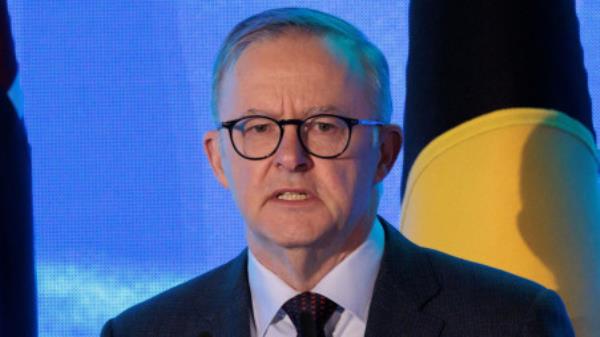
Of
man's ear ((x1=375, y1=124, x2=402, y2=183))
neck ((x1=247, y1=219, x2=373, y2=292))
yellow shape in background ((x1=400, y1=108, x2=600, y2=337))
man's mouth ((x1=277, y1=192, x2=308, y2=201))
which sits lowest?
yellow shape in background ((x1=400, y1=108, x2=600, y2=337))

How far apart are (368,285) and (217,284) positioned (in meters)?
0.32

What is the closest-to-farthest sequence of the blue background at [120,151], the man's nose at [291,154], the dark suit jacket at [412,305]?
the man's nose at [291,154]
the dark suit jacket at [412,305]
the blue background at [120,151]

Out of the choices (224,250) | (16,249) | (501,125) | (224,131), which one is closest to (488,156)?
(501,125)

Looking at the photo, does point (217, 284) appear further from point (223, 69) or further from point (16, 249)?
point (16, 249)

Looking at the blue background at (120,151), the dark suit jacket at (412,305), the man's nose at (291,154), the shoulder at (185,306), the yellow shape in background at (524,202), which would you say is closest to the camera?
the man's nose at (291,154)

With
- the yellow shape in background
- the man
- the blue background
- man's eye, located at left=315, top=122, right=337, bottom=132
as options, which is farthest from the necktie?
the blue background

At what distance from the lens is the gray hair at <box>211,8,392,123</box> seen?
1.75m

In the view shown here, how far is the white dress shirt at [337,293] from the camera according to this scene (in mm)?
1745

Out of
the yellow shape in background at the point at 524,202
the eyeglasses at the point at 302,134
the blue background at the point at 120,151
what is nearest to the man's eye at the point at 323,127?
the eyeglasses at the point at 302,134

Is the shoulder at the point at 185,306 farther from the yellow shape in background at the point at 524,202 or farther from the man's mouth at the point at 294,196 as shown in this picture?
the yellow shape in background at the point at 524,202

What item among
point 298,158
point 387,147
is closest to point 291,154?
A: point 298,158

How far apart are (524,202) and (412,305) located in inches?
38.1

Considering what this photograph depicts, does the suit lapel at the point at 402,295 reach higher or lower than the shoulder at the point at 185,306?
higher

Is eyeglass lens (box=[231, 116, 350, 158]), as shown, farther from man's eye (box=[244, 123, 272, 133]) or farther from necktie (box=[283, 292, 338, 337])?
necktie (box=[283, 292, 338, 337])
